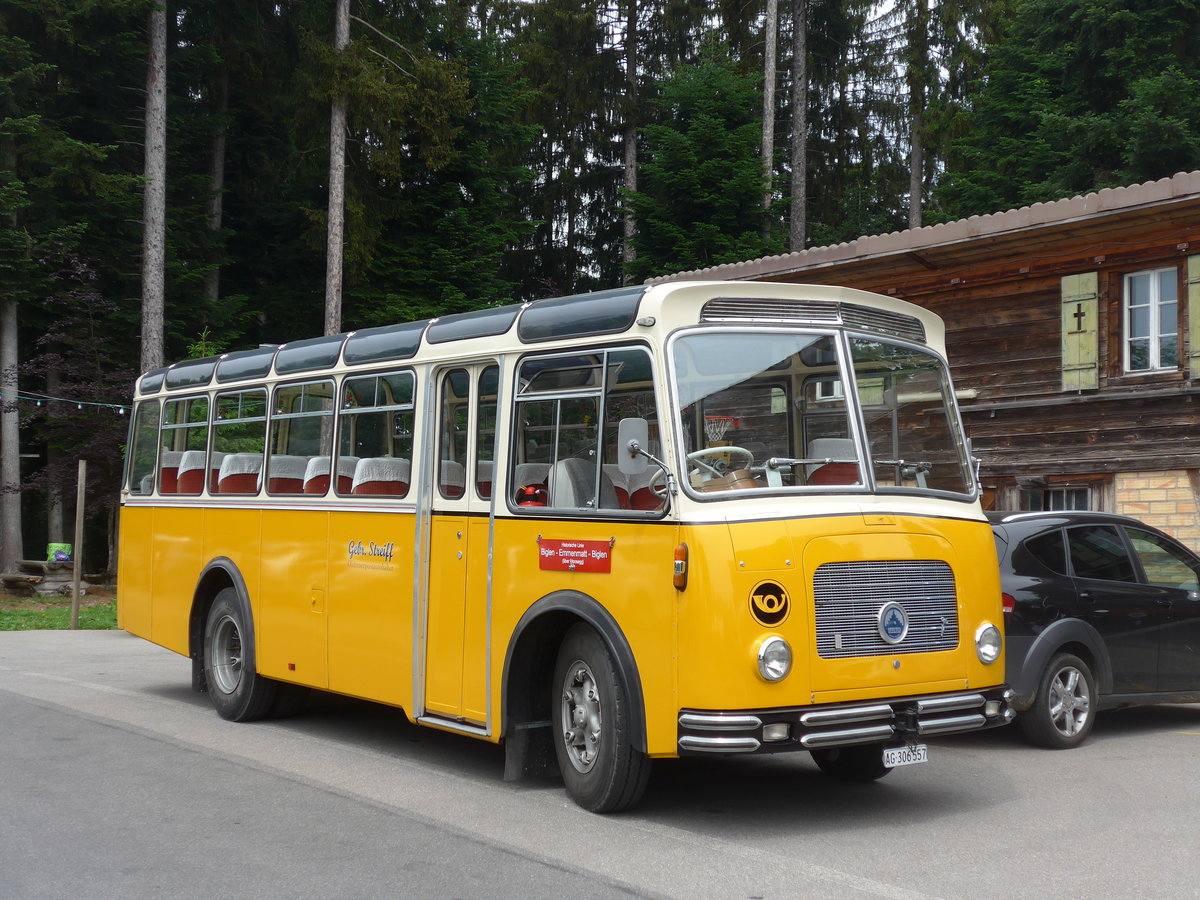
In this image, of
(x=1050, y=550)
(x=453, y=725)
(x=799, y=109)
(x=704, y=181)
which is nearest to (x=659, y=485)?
(x=453, y=725)

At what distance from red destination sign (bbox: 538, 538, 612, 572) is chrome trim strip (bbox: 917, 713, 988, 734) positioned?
6.04ft

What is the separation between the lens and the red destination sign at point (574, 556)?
7.34 m

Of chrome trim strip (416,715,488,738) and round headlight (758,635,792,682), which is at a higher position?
round headlight (758,635,792,682)

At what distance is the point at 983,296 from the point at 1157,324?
2590 millimetres

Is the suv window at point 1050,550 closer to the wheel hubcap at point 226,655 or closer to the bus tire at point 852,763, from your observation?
the bus tire at point 852,763

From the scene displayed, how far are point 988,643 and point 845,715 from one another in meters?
1.19

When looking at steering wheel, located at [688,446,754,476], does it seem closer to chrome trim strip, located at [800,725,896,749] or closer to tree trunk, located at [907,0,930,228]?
chrome trim strip, located at [800,725,896,749]

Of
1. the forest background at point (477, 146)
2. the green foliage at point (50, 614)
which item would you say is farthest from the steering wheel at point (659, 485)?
the forest background at point (477, 146)

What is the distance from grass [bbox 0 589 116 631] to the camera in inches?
838

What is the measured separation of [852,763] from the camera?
8.48 m

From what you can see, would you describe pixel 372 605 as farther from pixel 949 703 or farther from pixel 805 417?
pixel 949 703

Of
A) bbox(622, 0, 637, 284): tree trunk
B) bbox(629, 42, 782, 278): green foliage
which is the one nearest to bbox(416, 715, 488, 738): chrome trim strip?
bbox(629, 42, 782, 278): green foliage

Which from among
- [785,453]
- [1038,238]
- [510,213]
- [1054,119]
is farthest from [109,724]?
[510,213]

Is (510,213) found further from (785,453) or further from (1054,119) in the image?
(785,453)
